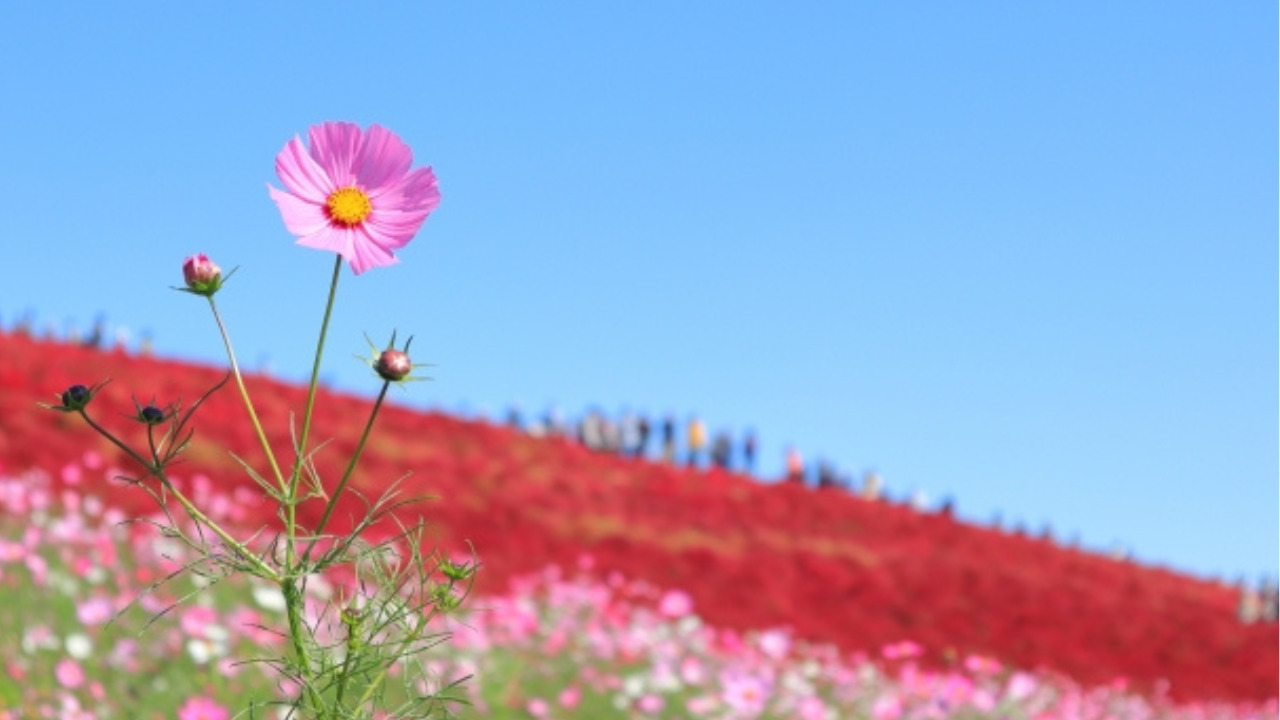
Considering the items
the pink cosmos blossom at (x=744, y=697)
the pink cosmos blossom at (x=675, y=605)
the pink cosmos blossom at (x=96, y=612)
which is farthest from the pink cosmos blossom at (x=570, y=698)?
the pink cosmos blossom at (x=675, y=605)

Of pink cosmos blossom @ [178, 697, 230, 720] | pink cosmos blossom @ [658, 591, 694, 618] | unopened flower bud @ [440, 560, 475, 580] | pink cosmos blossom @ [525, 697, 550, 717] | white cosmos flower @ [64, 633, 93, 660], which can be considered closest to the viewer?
unopened flower bud @ [440, 560, 475, 580]

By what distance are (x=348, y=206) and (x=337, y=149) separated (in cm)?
7

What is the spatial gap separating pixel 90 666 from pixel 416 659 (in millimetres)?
3792

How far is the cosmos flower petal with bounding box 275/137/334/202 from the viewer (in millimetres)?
1421

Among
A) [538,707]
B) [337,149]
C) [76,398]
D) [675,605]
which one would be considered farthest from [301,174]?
[675,605]

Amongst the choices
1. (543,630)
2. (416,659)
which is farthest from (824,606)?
(416,659)

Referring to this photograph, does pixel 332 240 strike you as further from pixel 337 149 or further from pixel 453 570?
pixel 453 570

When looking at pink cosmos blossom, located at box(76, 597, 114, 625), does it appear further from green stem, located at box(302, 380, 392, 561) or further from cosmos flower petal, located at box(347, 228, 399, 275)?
cosmos flower petal, located at box(347, 228, 399, 275)

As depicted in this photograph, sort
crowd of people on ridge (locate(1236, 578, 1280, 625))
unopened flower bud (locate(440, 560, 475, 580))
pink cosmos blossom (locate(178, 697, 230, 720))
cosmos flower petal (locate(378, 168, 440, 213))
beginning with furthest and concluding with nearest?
crowd of people on ridge (locate(1236, 578, 1280, 625)) → pink cosmos blossom (locate(178, 697, 230, 720)) → unopened flower bud (locate(440, 560, 475, 580)) → cosmos flower petal (locate(378, 168, 440, 213))

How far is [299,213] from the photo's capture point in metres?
1.40

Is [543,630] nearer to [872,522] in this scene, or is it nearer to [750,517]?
[750,517]

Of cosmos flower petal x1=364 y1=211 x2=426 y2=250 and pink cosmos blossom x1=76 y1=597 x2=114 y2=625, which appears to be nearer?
cosmos flower petal x1=364 y1=211 x2=426 y2=250

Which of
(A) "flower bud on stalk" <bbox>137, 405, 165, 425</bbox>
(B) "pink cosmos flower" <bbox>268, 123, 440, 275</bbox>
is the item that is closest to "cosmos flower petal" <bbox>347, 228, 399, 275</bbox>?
(B) "pink cosmos flower" <bbox>268, 123, 440, 275</bbox>

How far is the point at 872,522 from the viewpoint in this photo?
50.9ft
